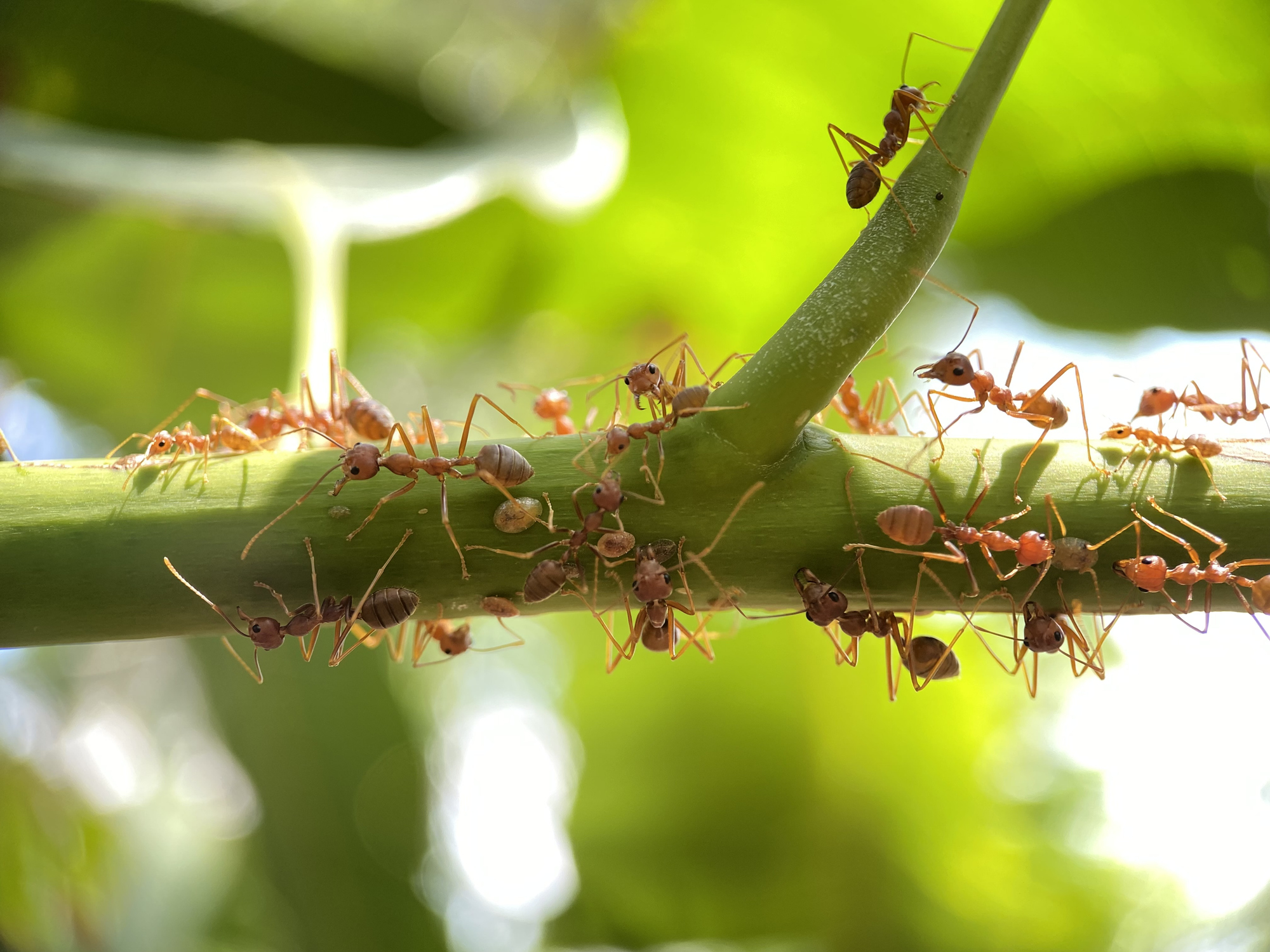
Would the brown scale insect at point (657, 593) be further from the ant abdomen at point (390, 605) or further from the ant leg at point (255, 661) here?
the ant leg at point (255, 661)

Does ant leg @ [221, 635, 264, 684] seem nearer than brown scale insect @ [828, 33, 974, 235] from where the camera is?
Yes

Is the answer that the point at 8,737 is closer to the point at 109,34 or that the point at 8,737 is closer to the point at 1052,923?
the point at 109,34

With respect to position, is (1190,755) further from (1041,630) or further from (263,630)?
(263,630)

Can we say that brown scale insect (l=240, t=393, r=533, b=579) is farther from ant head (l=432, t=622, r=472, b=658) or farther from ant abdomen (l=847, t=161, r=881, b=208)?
ant abdomen (l=847, t=161, r=881, b=208)

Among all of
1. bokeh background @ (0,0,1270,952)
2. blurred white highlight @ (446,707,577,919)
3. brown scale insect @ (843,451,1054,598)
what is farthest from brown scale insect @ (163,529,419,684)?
blurred white highlight @ (446,707,577,919)

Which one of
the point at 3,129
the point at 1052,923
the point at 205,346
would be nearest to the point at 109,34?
the point at 3,129

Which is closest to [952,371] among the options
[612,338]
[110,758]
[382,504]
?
[382,504]

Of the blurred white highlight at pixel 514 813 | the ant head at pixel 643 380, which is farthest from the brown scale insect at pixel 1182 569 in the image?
the blurred white highlight at pixel 514 813
